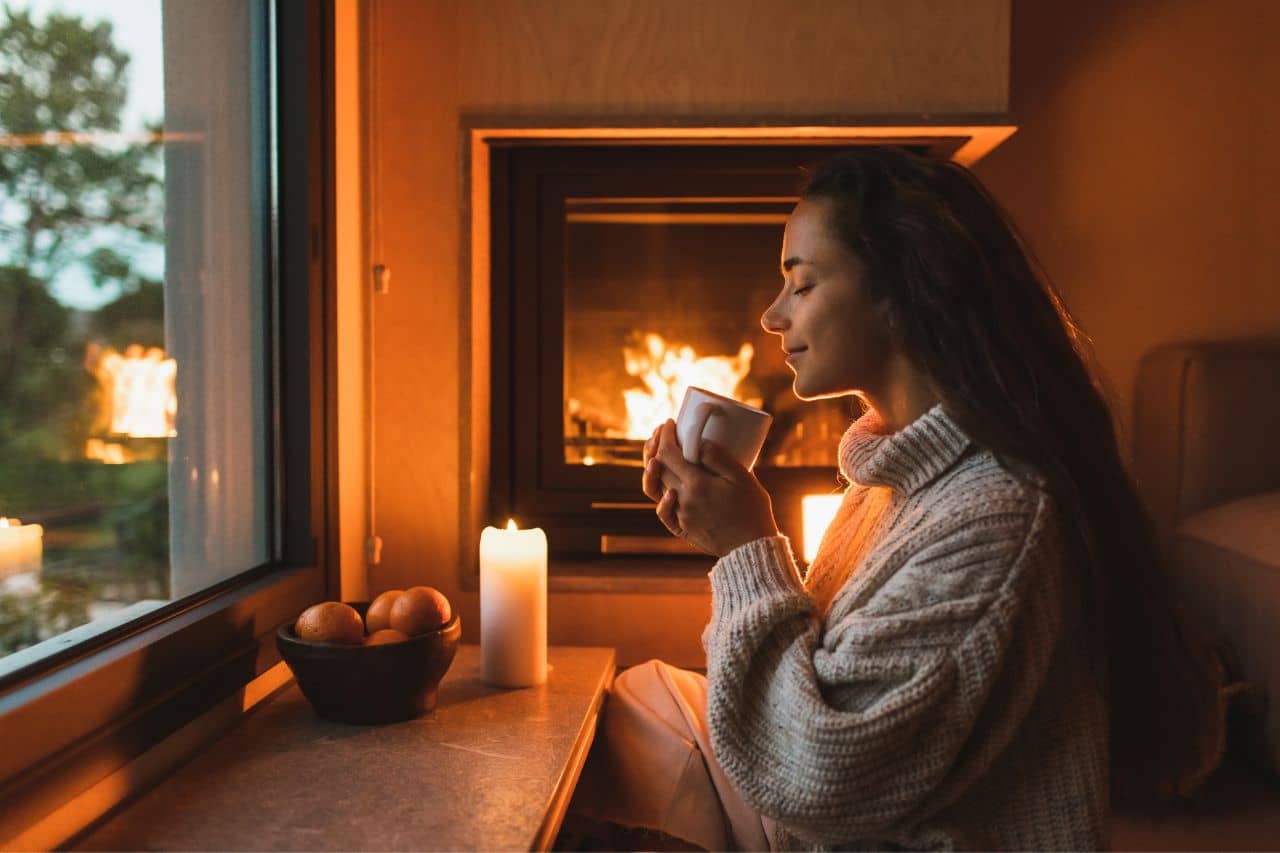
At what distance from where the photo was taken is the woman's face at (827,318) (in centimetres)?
97

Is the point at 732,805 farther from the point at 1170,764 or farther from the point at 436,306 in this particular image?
the point at 436,306

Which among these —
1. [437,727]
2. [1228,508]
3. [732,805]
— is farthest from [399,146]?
[1228,508]

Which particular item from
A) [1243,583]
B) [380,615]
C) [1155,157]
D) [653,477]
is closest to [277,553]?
[380,615]

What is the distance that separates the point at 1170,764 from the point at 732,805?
0.47 meters

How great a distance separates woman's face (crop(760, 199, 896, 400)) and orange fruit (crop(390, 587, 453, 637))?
1.61 feet

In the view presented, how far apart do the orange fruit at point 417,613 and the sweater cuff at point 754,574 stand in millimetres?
360

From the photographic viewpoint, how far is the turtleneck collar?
900 millimetres

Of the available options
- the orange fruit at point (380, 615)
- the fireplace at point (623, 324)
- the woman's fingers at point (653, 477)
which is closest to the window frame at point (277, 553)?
the orange fruit at point (380, 615)

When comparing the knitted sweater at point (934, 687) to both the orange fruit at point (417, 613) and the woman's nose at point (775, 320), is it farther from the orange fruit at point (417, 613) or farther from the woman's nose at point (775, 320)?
the orange fruit at point (417, 613)

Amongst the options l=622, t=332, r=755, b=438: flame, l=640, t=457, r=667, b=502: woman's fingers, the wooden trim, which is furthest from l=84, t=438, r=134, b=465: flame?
l=622, t=332, r=755, b=438: flame

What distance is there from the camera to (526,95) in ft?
5.17

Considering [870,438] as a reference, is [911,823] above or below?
below

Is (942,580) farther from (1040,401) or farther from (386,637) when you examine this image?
(386,637)

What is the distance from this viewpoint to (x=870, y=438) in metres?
0.99
